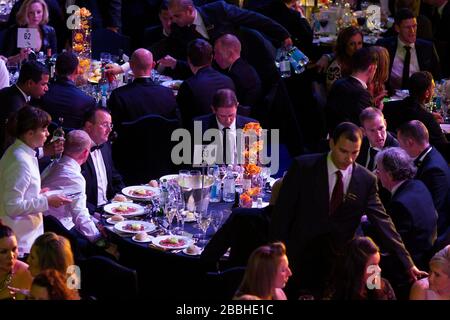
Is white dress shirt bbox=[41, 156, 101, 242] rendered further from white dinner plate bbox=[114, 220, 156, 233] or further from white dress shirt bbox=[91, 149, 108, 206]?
white dress shirt bbox=[91, 149, 108, 206]

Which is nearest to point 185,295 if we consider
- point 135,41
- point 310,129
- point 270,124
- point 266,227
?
point 266,227

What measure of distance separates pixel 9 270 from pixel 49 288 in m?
0.70

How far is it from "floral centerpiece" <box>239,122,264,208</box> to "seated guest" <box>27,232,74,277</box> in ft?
6.10

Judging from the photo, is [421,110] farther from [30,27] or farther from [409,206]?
[30,27]

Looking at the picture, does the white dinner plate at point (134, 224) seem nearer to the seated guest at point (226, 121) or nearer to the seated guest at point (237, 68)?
the seated guest at point (226, 121)

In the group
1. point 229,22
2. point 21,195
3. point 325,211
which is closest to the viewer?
point 325,211

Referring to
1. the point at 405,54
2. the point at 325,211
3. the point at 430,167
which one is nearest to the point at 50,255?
the point at 325,211

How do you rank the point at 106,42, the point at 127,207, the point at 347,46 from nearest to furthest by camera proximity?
the point at 127,207, the point at 347,46, the point at 106,42

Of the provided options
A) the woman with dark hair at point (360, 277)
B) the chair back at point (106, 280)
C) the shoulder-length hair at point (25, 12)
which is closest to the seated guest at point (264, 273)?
the woman with dark hair at point (360, 277)

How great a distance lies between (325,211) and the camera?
562 cm

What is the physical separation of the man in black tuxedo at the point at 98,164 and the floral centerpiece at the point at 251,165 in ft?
3.17

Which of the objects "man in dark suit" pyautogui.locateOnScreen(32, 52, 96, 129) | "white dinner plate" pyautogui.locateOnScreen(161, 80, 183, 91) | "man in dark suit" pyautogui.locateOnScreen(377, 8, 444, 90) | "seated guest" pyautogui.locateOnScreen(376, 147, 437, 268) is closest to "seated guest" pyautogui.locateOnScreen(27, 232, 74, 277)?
"seated guest" pyautogui.locateOnScreen(376, 147, 437, 268)
